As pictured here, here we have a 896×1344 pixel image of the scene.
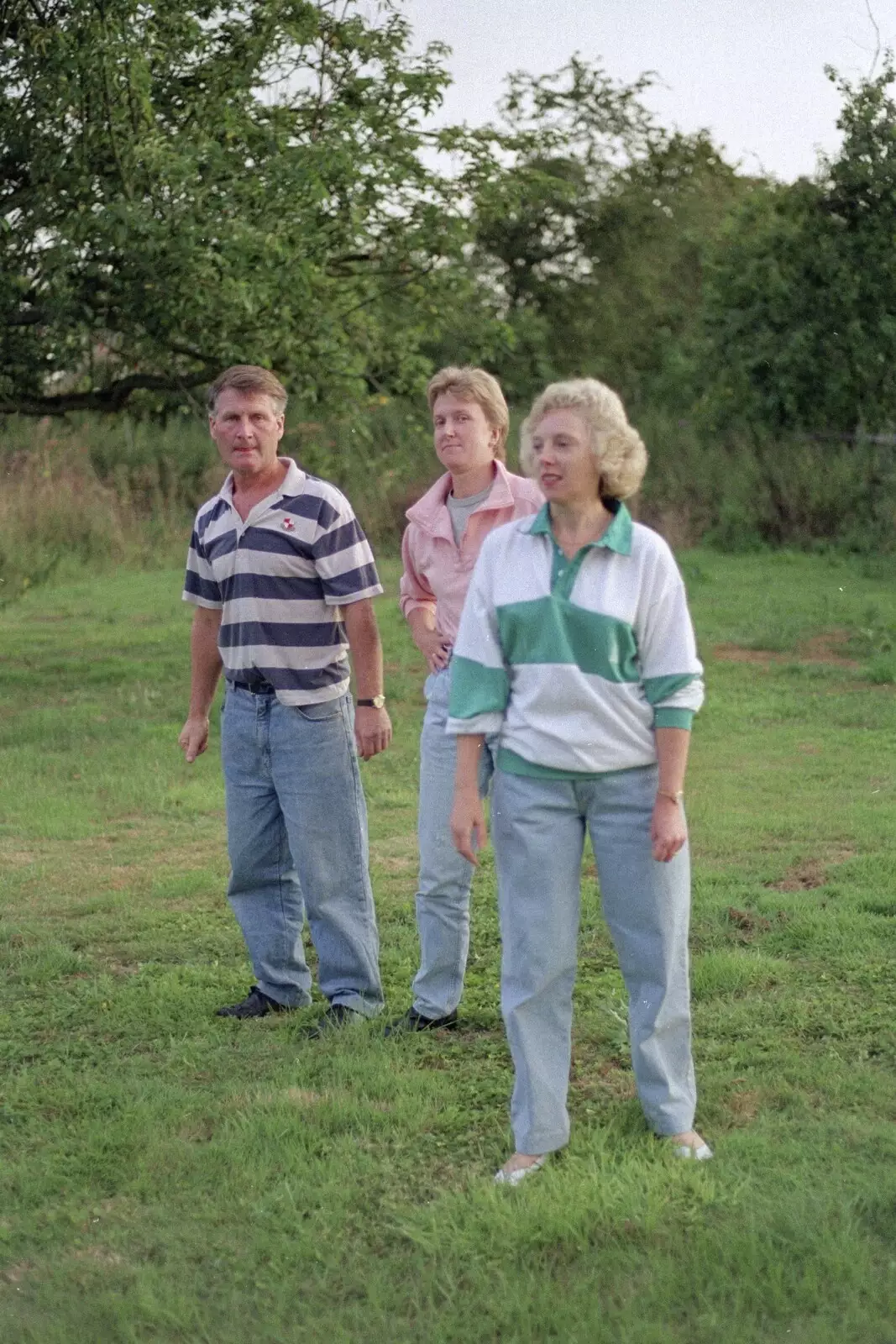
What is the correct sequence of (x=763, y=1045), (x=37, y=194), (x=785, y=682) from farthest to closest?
1. (x=785, y=682)
2. (x=37, y=194)
3. (x=763, y=1045)

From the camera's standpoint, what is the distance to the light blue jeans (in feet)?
17.1

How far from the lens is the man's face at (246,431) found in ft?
16.8

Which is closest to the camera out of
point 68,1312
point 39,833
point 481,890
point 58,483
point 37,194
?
point 68,1312

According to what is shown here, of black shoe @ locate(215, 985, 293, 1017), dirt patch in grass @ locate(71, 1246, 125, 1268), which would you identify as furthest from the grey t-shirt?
dirt patch in grass @ locate(71, 1246, 125, 1268)

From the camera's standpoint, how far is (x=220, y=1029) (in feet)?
17.3

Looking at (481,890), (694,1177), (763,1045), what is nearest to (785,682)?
(481,890)

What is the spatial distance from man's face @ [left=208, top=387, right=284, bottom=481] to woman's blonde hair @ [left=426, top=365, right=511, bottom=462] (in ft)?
1.69

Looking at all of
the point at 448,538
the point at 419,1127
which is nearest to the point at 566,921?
the point at 419,1127

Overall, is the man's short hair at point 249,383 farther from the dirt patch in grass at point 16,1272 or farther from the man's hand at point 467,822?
the dirt patch in grass at point 16,1272

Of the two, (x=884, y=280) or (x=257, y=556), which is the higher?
(x=884, y=280)

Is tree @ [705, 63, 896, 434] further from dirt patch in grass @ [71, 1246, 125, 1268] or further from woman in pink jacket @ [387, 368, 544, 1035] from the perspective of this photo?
dirt patch in grass @ [71, 1246, 125, 1268]

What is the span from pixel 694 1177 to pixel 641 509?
1822 centimetres

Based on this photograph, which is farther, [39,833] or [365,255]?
[365,255]

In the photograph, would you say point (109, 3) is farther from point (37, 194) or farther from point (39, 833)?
point (39, 833)
